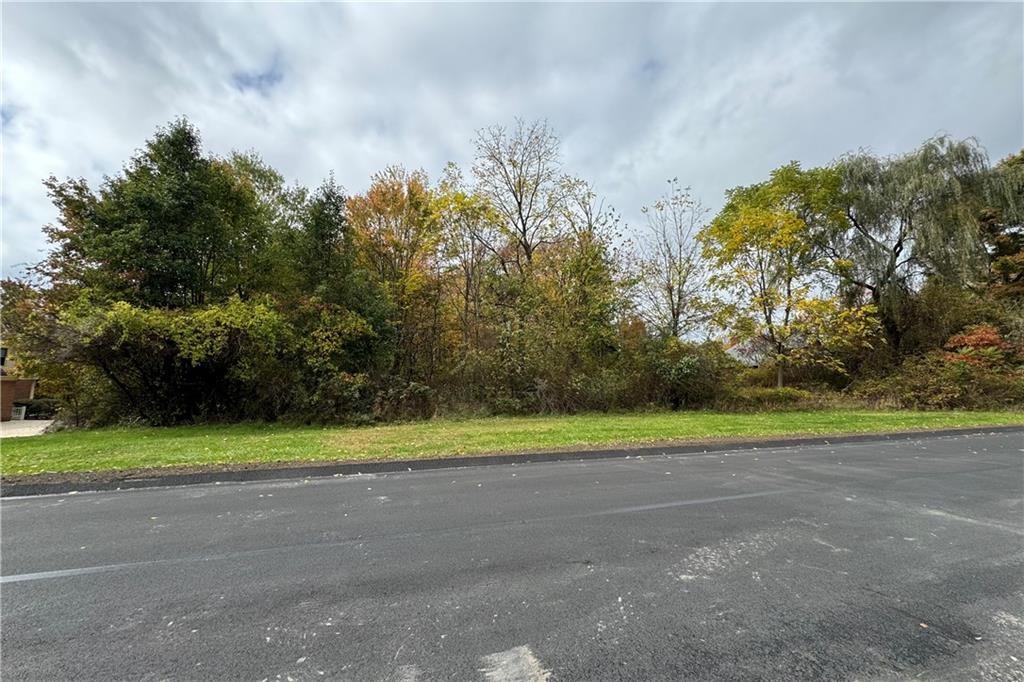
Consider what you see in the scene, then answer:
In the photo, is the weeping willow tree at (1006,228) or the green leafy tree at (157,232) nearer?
the green leafy tree at (157,232)

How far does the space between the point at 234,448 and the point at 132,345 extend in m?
6.80

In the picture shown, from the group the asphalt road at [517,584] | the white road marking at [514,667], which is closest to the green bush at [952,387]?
the asphalt road at [517,584]

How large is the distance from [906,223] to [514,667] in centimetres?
2791

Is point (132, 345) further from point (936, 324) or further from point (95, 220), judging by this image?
point (936, 324)

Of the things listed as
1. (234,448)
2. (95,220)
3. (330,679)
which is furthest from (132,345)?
(330,679)

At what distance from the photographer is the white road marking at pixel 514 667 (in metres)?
2.35

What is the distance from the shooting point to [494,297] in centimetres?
1805

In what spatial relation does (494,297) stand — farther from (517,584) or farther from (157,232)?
(517,584)

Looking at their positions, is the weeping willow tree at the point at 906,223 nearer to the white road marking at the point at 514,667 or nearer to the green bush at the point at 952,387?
the green bush at the point at 952,387

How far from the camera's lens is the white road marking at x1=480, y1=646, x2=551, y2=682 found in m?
2.35

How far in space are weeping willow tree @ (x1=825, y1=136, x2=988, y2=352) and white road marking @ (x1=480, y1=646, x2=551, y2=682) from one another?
24.8m

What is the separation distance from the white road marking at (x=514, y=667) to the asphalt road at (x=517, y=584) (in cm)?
1

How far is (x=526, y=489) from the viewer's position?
6312 millimetres

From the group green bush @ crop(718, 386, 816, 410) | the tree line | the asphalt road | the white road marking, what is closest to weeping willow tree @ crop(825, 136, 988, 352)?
the tree line
